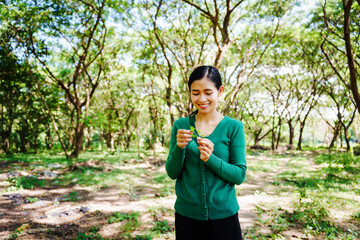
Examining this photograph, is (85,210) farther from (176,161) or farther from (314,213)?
(314,213)

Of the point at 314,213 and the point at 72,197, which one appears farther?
the point at 72,197

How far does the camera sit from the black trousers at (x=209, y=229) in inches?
64.3

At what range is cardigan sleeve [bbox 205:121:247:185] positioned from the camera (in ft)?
5.18

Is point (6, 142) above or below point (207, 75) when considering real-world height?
below

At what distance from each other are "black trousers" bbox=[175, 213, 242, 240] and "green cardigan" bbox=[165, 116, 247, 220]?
0.04m

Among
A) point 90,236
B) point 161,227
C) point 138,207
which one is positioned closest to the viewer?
point 90,236

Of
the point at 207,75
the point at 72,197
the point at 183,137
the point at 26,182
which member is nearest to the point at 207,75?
the point at 207,75

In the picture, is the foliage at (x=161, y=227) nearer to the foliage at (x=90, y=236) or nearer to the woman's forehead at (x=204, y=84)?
the foliage at (x=90, y=236)

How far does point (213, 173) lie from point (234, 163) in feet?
0.55

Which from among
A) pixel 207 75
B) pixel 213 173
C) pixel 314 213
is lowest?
pixel 314 213

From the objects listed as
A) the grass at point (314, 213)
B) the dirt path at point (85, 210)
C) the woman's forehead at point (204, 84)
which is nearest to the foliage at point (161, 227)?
the dirt path at point (85, 210)

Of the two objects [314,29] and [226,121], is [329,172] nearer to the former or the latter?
[314,29]

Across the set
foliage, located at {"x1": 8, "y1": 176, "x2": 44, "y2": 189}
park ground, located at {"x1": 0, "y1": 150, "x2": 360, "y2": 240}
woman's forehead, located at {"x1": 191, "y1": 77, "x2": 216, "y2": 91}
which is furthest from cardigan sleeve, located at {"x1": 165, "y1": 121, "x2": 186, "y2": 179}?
foliage, located at {"x1": 8, "y1": 176, "x2": 44, "y2": 189}

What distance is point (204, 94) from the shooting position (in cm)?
177
